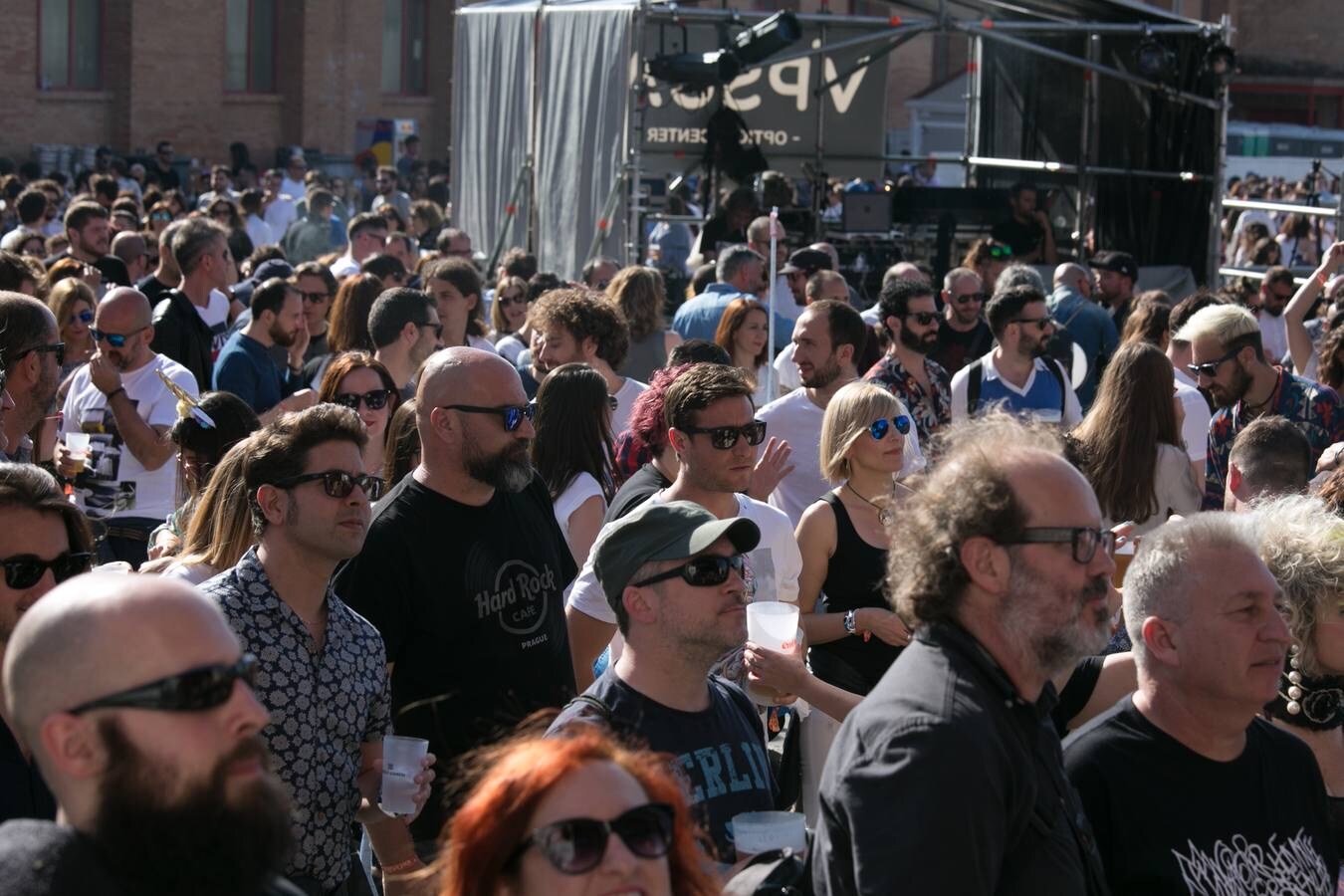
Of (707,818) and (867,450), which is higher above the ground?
(867,450)

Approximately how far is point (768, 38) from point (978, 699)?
12866 millimetres

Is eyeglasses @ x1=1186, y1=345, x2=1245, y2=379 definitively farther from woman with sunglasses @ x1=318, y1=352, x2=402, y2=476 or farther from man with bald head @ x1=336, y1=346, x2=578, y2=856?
man with bald head @ x1=336, y1=346, x2=578, y2=856

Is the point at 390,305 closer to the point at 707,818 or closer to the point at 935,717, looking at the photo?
the point at 707,818

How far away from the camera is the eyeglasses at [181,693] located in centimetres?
191

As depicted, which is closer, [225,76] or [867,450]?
[867,450]

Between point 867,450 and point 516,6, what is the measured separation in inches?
518

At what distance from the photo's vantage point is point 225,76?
3319 cm

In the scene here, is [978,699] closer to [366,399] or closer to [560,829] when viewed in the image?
[560,829]

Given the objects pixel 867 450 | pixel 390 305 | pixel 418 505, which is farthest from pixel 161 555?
pixel 390 305

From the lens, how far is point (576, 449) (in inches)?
218

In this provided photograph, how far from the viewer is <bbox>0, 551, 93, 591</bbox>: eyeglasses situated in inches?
132

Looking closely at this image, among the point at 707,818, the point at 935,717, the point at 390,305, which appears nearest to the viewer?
the point at 935,717

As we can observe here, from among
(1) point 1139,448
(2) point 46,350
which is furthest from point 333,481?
(1) point 1139,448

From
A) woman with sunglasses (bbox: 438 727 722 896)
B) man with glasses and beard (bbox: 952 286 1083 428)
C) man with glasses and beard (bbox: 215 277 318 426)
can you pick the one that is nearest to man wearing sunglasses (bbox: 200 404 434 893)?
woman with sunglasses (bbox: 438 727 722 896)
